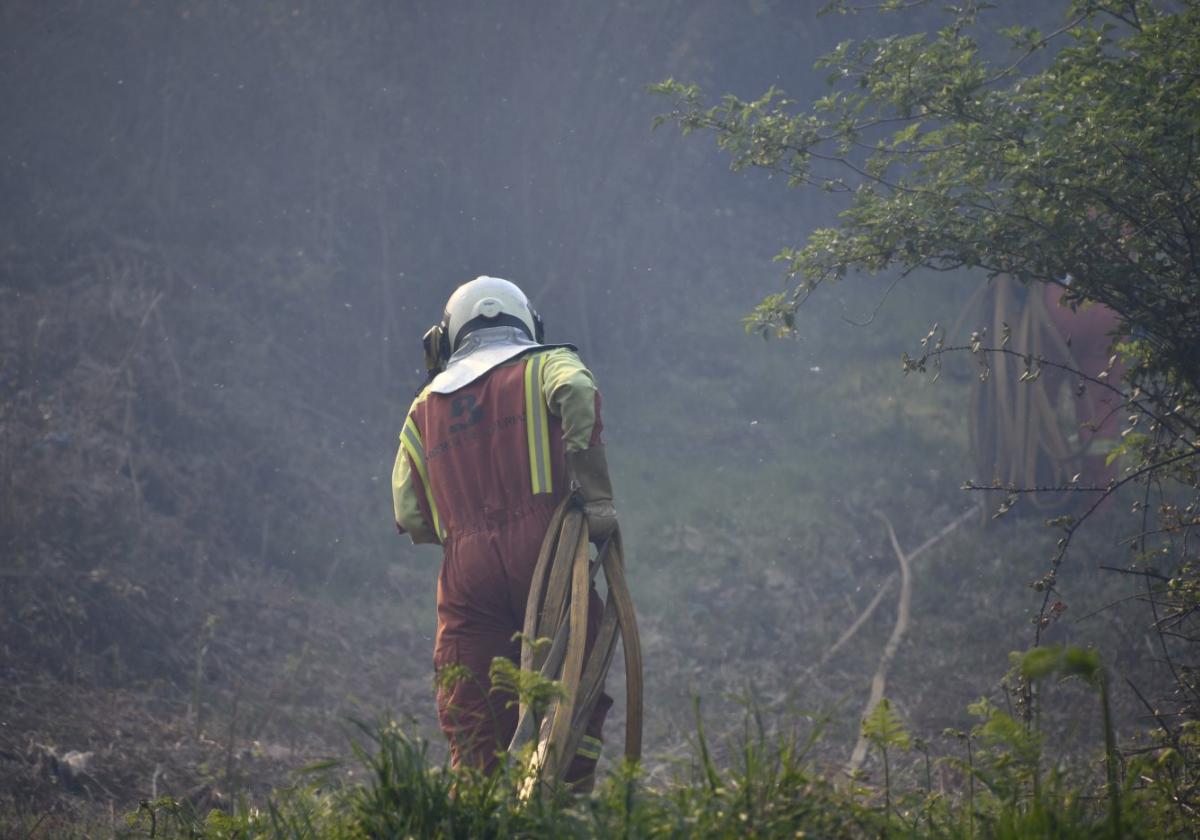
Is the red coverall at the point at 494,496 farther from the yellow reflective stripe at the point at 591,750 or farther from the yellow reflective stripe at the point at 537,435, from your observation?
the yellow reflective stripe at the point at 591,750

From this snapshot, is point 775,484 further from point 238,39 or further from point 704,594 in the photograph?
point 238,39

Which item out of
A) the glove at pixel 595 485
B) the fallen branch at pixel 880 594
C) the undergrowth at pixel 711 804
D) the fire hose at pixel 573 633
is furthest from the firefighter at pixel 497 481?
the fallen branch at pixel 880 594

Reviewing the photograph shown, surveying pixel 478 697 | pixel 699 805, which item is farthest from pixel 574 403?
pixel 699 805

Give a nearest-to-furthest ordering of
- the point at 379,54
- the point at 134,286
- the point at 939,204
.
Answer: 1. the point at 939,204
2. the point at 134,286
3. the point at 379,54

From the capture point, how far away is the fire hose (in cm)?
342

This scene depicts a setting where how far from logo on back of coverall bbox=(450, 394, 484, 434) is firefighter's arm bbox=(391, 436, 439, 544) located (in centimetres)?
38

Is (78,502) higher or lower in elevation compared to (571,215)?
lower

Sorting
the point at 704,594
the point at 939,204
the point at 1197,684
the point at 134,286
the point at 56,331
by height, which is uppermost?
the point at 134,286

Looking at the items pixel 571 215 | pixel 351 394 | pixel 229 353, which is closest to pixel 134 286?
pixel 229 353

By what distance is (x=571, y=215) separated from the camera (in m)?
14.3

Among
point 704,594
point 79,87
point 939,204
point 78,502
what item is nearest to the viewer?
point 939,204

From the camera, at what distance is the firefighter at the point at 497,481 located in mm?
4250

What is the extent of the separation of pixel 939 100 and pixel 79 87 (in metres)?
10.8

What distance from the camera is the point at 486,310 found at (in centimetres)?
485
